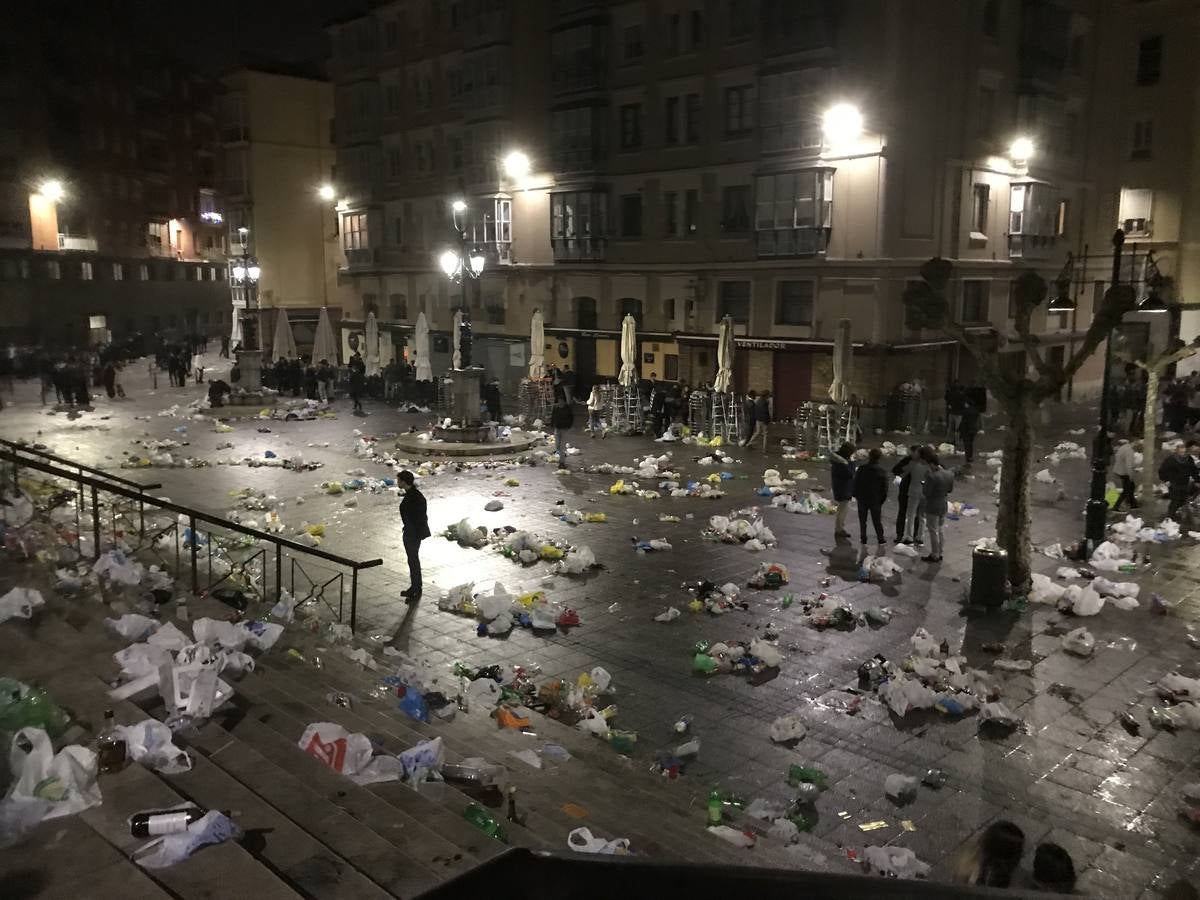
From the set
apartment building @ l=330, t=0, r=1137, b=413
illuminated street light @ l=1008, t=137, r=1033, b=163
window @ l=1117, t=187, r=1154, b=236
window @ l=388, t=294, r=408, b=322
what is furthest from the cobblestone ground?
window @ l=388, t=294, r=408, b=322

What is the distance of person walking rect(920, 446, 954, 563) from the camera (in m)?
13.1

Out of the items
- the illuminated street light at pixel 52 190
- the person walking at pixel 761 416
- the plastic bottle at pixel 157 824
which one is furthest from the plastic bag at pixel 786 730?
the illuminated street light at pixel 52 190

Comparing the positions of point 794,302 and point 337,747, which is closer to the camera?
point 337,747

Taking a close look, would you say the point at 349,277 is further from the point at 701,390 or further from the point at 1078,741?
the point at 1078,741

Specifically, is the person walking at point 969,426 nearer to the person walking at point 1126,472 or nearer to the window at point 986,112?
the person walking at point 1126,472

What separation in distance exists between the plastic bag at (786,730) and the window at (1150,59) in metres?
33.9

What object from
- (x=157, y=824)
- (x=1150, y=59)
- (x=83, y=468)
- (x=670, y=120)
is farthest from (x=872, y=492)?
(x=1150, y=59)

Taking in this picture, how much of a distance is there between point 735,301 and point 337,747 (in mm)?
25376

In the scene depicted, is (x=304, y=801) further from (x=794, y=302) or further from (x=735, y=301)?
(x=735, y=301)

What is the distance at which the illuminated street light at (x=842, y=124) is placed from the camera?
2616 centimetres

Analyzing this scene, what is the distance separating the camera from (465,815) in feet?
19.7

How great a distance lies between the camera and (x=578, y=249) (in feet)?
114

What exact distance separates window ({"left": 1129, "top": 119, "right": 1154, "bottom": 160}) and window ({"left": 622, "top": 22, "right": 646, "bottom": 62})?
58.1 feet

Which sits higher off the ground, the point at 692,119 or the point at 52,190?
the point at 52,190
